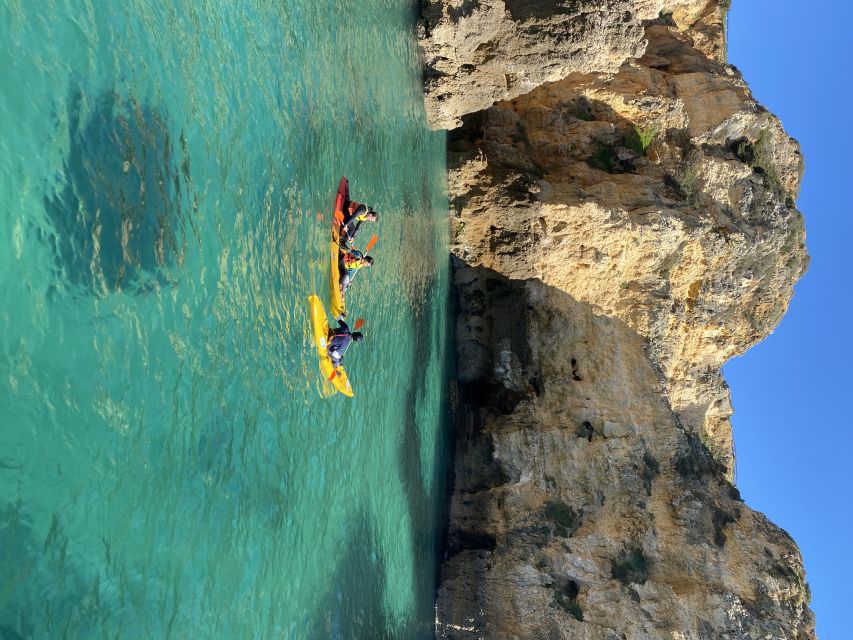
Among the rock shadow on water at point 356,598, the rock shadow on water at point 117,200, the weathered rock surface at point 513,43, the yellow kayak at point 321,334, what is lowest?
the rock shadow on water at point 356,598

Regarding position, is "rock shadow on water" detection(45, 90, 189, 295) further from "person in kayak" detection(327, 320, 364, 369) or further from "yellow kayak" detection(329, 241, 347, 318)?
"yellow kayak" detection(329, 241, 347, 318)

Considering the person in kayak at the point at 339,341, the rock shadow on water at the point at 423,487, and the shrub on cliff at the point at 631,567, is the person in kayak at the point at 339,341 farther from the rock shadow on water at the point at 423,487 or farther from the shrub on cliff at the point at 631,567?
the shrub on cliff at the point at 631,567

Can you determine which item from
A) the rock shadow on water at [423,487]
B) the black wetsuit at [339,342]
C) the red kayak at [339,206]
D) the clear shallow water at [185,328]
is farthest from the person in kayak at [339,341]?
the rock shadow on water at [423,487]

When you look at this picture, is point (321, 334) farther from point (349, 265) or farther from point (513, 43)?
point (513, 43)

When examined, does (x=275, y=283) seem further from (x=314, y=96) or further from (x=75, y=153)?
(x=75, y=153)

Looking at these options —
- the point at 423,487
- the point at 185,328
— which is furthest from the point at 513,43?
the point at 185,328

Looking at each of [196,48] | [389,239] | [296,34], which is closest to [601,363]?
[389,239]
